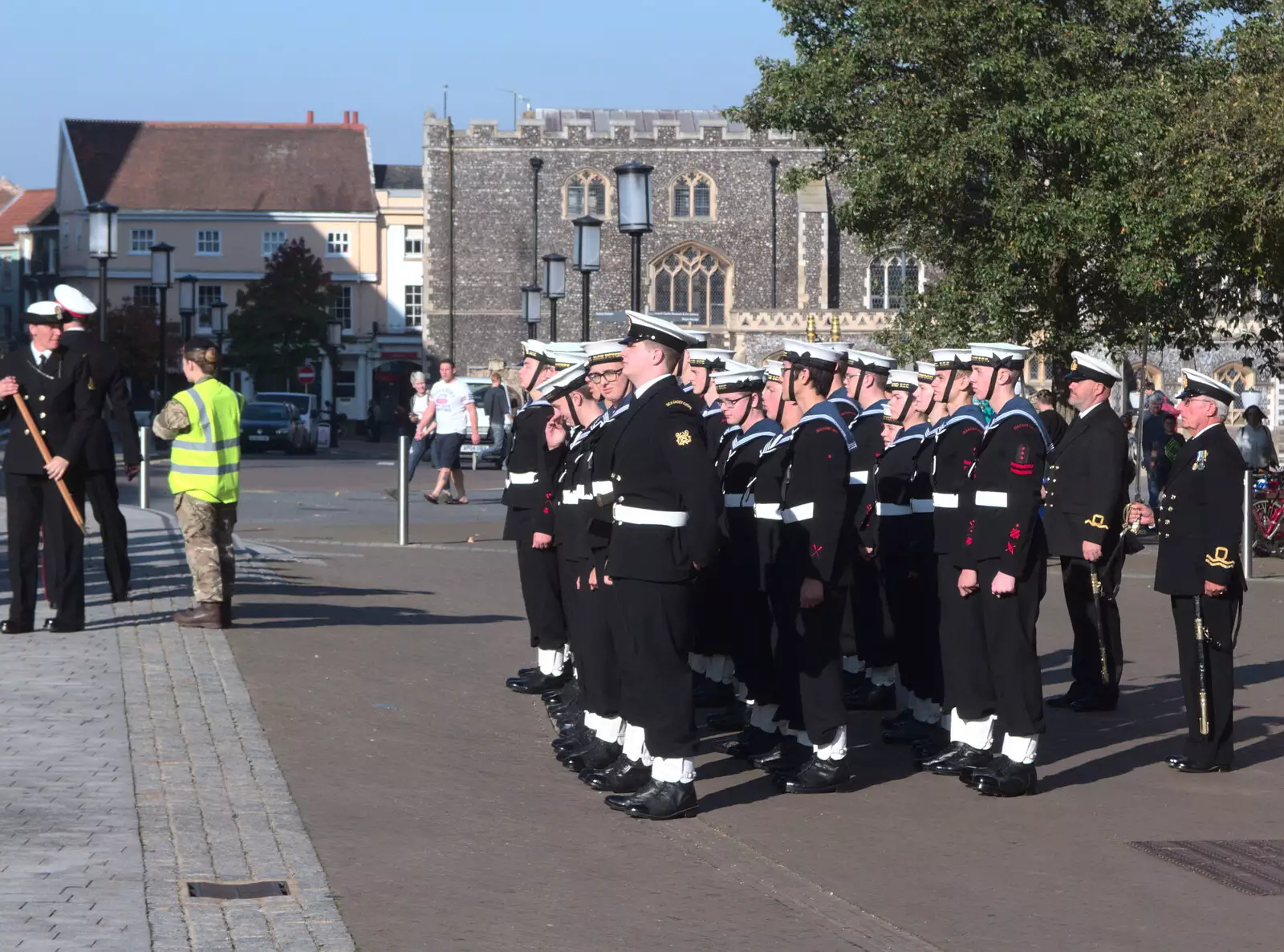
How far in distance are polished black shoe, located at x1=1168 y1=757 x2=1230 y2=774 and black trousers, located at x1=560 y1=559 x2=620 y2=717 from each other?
271 cm

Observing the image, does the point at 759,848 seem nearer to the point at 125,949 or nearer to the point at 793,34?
the point at 125,949

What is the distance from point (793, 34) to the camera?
2552 centimetres

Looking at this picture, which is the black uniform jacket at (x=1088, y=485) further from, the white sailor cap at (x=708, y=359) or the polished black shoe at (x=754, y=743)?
the polished black shoe at (x=754, y=743)

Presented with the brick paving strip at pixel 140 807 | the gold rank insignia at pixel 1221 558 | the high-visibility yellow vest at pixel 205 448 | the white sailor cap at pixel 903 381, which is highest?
the white sailor cap at pixel 903 381

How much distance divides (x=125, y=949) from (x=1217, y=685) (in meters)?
5.56

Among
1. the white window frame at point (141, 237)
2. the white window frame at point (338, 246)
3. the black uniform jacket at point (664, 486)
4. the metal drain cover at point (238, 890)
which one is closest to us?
the metal drain cover at point (238, 890)

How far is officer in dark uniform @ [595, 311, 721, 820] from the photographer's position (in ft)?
24.6

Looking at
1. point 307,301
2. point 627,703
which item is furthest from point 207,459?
point 307,301

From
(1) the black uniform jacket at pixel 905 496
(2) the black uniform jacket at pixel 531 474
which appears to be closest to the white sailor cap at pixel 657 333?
(2) the black uniform jacket at pixel 531 474

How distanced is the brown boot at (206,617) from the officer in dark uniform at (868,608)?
406cm

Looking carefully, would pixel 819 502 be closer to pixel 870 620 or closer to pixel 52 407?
pixel 870 620

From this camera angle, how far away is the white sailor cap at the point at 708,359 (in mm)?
10734

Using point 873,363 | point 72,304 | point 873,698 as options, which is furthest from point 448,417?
point 873,698

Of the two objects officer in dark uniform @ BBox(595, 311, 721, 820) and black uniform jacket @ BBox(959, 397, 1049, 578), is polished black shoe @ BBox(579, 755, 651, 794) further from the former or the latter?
black uniform jacket @ BBox(959, 397, 1049, 578)
